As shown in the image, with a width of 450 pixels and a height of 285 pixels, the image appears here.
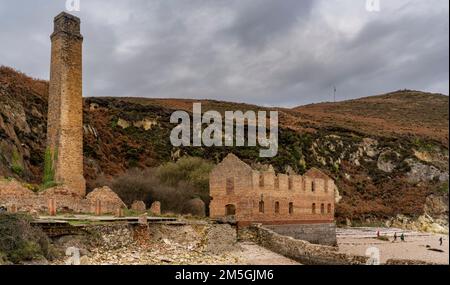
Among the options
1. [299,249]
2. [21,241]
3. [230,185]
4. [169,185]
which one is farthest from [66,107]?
[21,241]

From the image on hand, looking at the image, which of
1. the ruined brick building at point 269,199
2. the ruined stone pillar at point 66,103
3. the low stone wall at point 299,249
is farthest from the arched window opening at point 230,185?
Answer: the ruined stone pillar at point 66,103

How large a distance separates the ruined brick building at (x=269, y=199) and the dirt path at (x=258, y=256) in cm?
235

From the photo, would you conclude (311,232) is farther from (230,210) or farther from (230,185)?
(230,185)

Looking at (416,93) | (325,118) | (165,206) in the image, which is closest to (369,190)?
(325,118)

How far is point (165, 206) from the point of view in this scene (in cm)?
3203

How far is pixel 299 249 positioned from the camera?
21.9 metres

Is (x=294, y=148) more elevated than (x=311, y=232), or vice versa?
(x=294, y=148)

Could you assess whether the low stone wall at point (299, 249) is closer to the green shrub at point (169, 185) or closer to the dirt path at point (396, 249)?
the dirt path at point (396, 249)

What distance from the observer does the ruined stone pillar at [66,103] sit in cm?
3106

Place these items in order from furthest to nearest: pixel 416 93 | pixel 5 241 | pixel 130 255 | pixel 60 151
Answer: pixel 416 93
pixel 60 151
pixel 130 255
pixel 5 241

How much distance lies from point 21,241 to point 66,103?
1855cm

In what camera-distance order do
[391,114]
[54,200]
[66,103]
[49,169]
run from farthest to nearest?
[391,114], [66,103], [49,169], [54,200]

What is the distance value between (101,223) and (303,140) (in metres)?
50.3
